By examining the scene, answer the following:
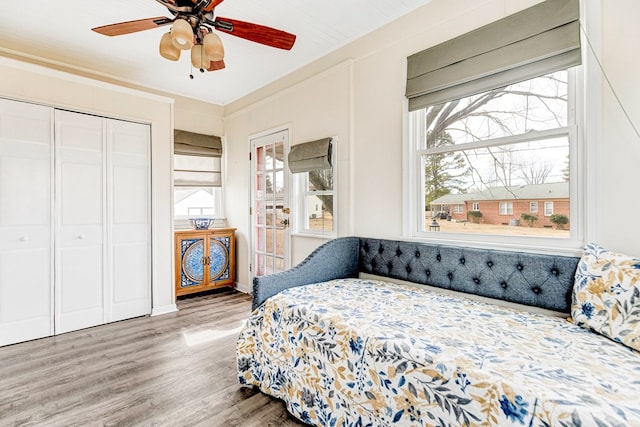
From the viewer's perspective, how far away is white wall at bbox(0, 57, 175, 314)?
269 centimetres

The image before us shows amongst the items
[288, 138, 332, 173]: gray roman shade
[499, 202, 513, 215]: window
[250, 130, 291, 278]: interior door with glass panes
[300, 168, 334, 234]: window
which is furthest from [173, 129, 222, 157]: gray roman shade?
[499, 202, 513, 215]: window

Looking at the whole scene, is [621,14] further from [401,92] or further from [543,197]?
[401,92]

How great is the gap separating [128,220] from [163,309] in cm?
104

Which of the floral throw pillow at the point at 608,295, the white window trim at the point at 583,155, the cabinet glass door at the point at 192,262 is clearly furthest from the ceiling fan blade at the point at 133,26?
the floral throw pillow at the point at 608,295

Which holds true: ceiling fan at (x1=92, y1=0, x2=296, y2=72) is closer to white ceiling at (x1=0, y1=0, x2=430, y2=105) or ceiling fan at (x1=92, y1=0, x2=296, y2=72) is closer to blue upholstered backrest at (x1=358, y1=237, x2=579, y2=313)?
white ceiling at (x1=0, y1=0, x2=430, y2=105)

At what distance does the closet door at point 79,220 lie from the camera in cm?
286

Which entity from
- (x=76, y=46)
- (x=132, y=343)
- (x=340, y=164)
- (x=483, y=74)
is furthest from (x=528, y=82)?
(x=76, y=46)

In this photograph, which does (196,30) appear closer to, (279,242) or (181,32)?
(181,32)

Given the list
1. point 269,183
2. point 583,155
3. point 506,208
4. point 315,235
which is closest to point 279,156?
point 269,183

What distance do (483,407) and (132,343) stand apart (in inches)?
107

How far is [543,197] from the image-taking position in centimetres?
190

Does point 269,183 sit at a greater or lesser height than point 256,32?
lesser

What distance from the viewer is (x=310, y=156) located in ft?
10.2

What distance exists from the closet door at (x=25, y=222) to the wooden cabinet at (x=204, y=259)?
4.20 feet
